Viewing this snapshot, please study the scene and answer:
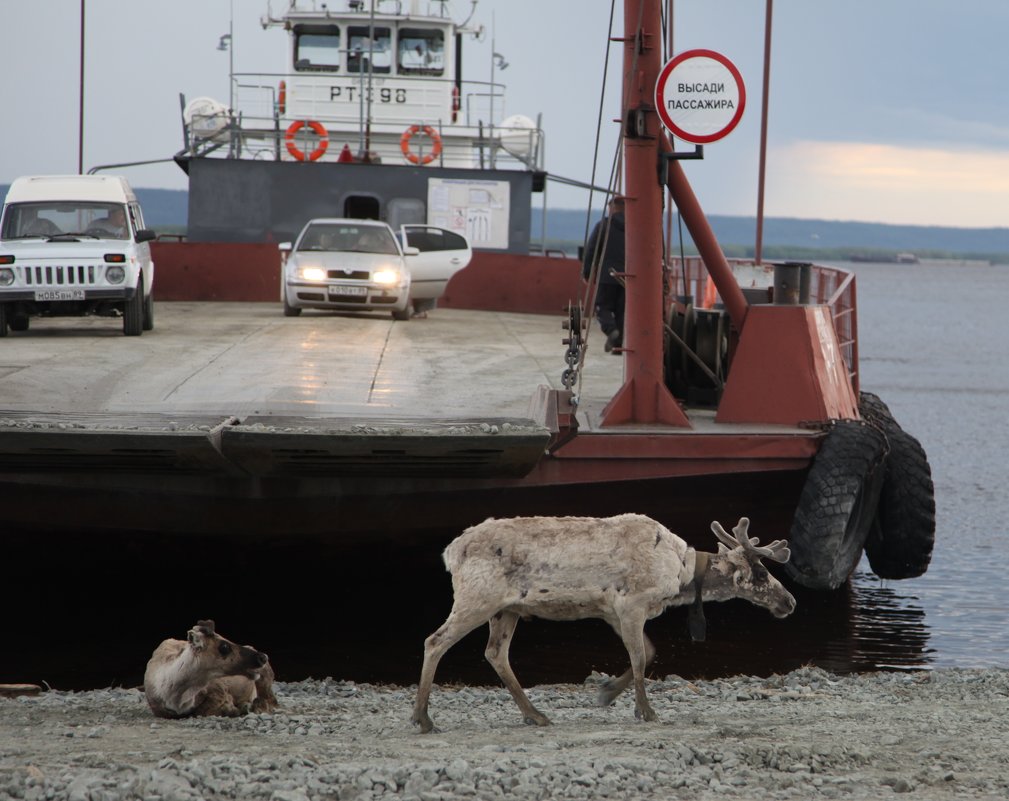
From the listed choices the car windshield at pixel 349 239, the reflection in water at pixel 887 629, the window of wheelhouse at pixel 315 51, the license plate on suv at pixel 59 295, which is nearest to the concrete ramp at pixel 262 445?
the reflection in water at pixel 887 629

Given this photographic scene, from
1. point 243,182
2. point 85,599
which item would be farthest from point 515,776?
point 243,182

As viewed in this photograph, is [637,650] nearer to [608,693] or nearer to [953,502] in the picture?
[608,693]

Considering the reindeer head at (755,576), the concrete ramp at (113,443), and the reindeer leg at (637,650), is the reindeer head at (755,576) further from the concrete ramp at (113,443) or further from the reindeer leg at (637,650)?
the concrete ramp at (113,443)

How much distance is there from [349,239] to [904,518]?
11.4 metres

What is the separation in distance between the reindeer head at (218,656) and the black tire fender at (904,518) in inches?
222

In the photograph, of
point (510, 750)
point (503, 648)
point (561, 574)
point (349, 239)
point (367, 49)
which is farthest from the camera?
point (367, 49)

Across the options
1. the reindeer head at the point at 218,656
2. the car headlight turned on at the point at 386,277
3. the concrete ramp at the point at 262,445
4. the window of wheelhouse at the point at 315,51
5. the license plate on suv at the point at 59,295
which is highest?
the window of wheelhouse at the point at 315,51

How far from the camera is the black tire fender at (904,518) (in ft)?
37.4

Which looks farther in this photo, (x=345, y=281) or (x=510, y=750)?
(x=345, y=281)

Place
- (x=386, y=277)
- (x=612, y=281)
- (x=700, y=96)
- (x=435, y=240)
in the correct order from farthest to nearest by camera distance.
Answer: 1. (x=435, y=240)
2. (x=386, y=277)
3. (x=612, y=281)
4. (x=700, y=96)

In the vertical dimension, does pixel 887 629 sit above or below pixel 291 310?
below

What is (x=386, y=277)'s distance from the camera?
65.1ft

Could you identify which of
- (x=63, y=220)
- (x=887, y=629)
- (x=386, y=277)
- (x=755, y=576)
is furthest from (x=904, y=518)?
(x=63, y=220)

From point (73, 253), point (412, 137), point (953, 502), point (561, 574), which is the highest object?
point (412, 137)
